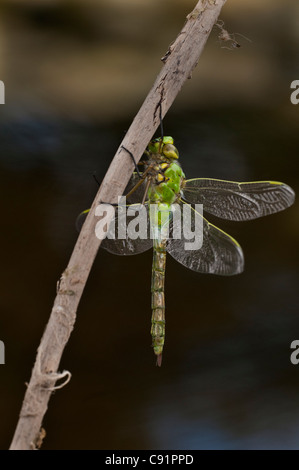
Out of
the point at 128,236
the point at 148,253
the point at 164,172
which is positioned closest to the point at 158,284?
the point at 128,236

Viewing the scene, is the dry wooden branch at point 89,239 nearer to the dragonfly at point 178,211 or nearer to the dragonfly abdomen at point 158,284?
the dragonfly at point 178,211

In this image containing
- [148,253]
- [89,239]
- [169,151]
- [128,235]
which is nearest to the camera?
[89,239]

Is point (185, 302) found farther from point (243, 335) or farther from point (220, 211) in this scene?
point (220, 211)

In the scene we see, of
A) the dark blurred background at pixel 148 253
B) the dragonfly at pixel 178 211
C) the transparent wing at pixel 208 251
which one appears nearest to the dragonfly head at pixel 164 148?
the dragonfly at pixel 178 211

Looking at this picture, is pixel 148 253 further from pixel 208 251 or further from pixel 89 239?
pixel 89 239


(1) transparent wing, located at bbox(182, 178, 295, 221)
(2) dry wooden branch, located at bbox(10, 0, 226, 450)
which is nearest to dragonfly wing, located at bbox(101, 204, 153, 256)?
(1) transparent wing, located at bbox(182, 178, 295, 221)

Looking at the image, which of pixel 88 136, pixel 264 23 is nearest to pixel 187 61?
pixel 88 136

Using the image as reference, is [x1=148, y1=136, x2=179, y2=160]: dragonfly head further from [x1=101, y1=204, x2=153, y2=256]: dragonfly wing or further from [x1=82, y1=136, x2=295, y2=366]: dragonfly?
[x1=101, y1=204, x2=153, y2=256]: dragonfly wing
